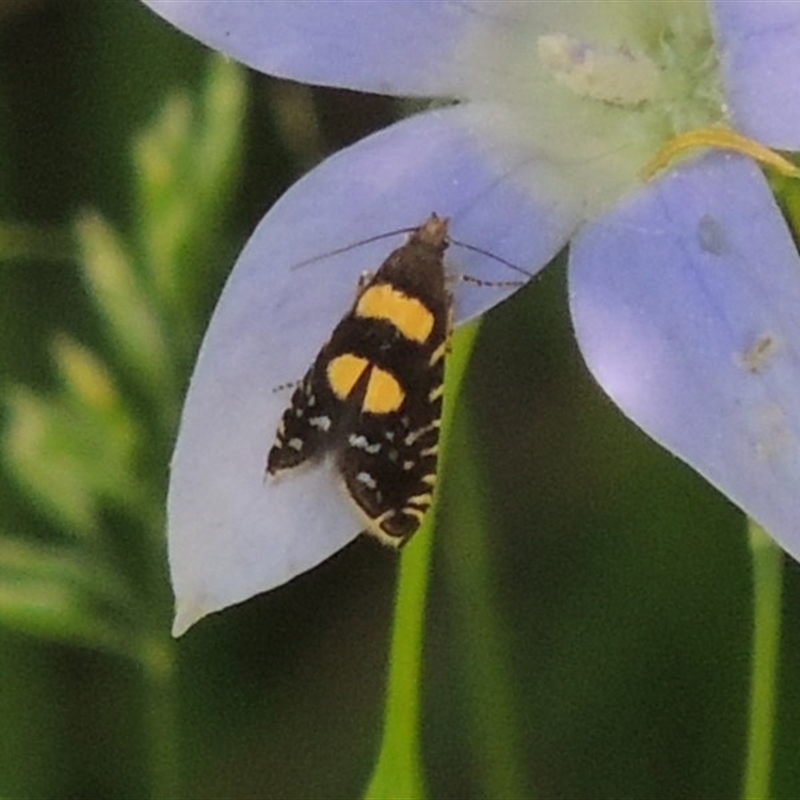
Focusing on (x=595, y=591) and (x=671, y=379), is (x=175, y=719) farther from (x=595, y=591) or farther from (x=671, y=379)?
A: (x=671, y=379)

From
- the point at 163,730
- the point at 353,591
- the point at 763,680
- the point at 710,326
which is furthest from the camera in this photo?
the point at 353,591

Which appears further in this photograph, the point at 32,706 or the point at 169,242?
the point at 32,706

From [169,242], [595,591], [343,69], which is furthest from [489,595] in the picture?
[343,69]

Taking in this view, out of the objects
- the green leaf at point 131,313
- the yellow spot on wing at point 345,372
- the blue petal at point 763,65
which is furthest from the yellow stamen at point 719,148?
the green leaf at point 131,313

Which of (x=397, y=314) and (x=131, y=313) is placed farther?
(x=131, y=313)

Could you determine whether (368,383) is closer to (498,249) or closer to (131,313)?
(498,249)

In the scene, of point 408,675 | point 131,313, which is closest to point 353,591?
point 131,313

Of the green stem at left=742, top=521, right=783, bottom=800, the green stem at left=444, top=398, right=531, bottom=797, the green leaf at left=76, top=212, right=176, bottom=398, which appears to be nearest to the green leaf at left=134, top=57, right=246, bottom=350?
the green leaf at left=76, top=212, right=176, bottom=398
